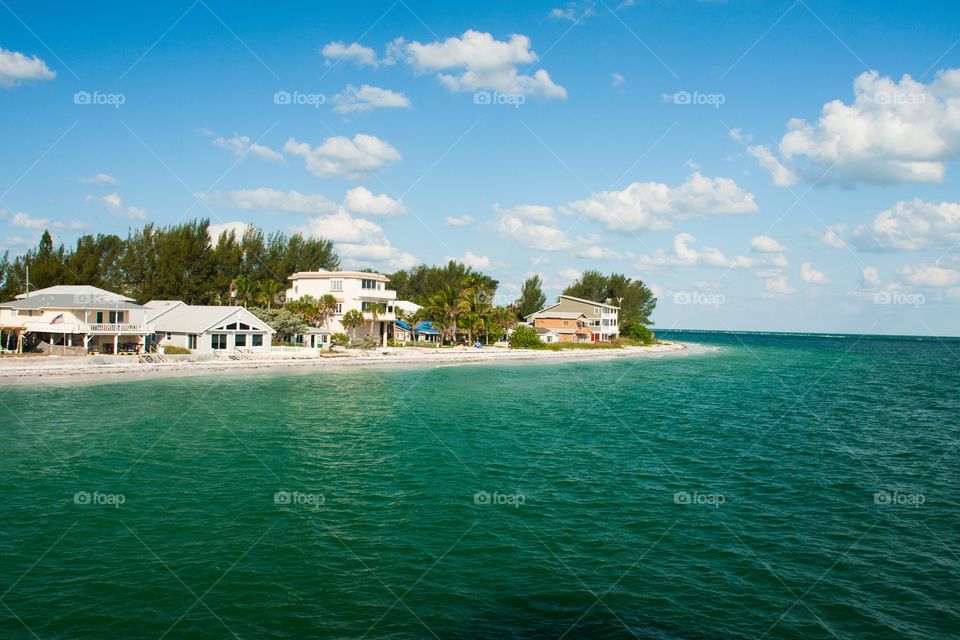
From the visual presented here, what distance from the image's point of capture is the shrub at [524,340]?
8812cm

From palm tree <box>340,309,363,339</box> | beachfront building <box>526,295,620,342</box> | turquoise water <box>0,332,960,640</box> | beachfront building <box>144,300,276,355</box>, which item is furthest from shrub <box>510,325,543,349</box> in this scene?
turquoise water <box>0,332,960,640</box>

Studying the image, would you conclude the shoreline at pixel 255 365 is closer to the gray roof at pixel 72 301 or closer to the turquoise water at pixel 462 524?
the gray roof at pixel 72 301

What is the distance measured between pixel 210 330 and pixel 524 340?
44.2 metres

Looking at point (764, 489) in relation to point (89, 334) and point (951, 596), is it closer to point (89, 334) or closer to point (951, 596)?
point (951, 596)

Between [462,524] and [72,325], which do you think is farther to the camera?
[72,325]

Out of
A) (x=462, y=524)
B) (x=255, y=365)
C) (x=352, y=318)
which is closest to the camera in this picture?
(x=462, y=524)

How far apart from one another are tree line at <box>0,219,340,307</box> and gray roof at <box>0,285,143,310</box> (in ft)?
45.3

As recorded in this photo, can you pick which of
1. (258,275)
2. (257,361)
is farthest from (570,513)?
(258,275)

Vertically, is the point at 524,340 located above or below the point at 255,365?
above

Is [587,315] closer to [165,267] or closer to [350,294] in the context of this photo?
[350,294]

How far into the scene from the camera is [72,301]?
54.1 metres

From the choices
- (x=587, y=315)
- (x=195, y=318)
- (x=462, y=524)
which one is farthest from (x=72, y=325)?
(x=587, y=315)

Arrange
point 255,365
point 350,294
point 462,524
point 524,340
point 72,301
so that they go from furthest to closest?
point 524,340
point 350,294
point 255,365
point 72,301
point 462,524

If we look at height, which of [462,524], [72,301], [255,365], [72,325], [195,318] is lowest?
[462,524]
